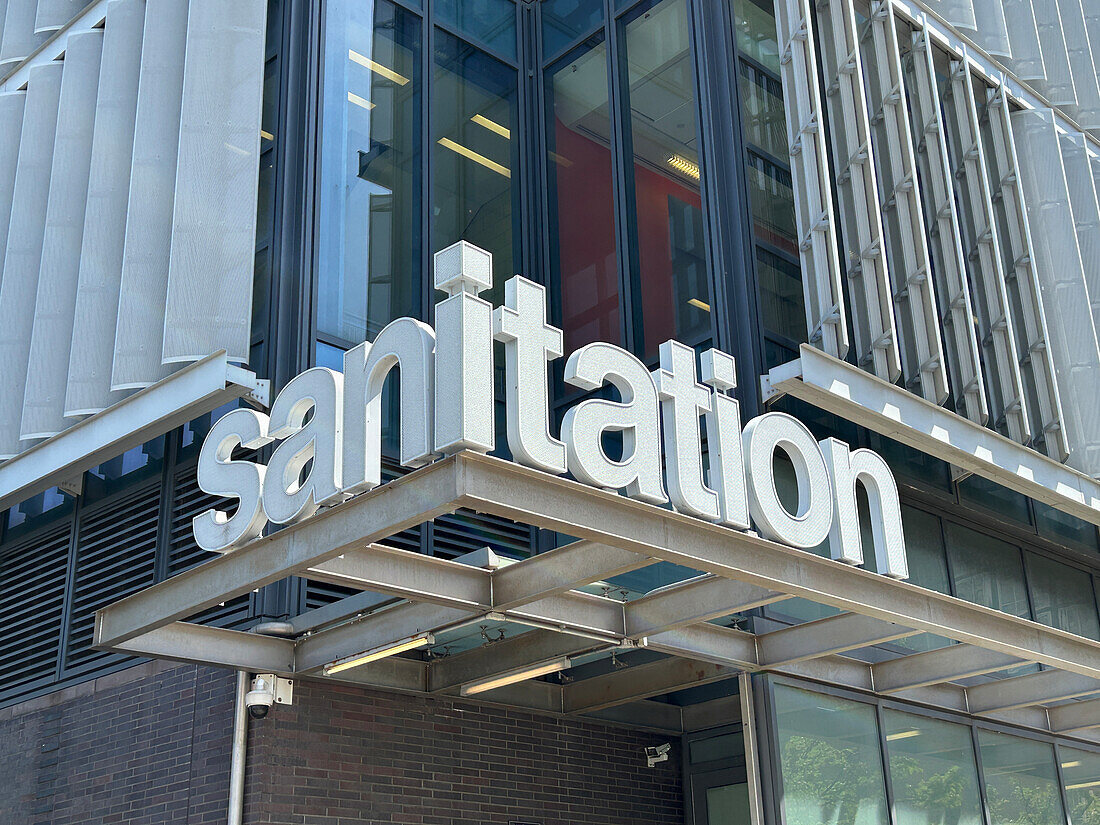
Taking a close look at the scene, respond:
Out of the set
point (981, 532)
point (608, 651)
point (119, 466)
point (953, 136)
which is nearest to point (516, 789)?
point (608, 651)

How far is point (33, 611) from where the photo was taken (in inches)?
512

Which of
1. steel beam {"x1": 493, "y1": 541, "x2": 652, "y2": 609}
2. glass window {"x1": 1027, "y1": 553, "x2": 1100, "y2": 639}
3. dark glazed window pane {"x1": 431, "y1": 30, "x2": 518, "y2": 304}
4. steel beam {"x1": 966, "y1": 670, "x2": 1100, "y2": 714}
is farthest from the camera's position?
glass window {"x1": 1027, "y1": 553, "x2": 1100, "y2": 639}

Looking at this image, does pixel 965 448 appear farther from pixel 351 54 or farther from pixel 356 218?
pixel 351 54

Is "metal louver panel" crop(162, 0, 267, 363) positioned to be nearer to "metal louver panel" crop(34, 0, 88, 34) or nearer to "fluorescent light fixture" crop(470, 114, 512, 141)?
"fluorescent light fixture" crop(470, 114, 512, 141)

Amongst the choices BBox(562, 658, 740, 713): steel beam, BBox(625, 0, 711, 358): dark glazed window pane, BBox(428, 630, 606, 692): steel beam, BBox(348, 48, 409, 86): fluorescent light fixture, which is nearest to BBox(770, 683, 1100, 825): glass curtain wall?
BBox(562, 658, 740, 713): steel beam

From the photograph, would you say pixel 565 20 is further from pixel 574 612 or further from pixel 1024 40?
pixel 574 612

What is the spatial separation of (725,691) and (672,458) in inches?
235

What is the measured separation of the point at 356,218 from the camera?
1198 centimetres

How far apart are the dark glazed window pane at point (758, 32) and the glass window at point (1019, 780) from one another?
23.5 feet

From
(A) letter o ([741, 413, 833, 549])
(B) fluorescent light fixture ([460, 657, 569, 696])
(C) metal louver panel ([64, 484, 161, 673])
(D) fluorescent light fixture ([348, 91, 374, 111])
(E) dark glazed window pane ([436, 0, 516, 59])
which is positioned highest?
(E) dark glazed window pane ([436, 0, 516, 59])

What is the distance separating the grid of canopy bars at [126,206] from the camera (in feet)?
36.8

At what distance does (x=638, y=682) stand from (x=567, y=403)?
3.00 m

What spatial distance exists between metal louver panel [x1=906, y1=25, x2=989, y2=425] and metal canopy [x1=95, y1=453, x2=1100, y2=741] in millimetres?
3011

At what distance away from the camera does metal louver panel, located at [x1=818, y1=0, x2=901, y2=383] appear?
11.8 m
